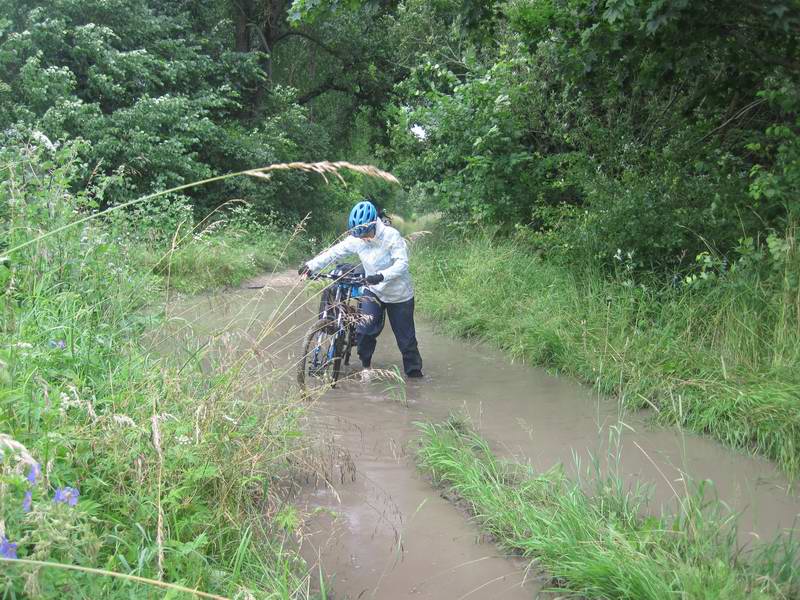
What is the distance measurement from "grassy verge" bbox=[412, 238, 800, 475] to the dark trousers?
125 cm

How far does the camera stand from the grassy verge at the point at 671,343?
495cm

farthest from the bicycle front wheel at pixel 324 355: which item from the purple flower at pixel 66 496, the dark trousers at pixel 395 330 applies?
the purple flower at pixel 66 496

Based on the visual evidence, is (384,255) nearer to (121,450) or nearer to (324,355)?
(324,355)

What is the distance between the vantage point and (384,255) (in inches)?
271

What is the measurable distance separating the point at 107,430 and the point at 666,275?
579 cm

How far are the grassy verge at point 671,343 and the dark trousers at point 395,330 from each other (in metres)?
1.25

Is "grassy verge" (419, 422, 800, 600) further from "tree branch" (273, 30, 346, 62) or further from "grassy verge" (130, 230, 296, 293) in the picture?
"tree branch" (273, 30, 346, 62)

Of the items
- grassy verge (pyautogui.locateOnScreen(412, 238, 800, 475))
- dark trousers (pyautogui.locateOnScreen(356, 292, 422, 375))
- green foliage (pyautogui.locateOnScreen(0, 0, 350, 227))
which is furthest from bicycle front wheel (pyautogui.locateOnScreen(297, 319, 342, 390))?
green foliage (pyautogui.locateOnScreen(0, 0, 350, 227))

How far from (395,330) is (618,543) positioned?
411 cm

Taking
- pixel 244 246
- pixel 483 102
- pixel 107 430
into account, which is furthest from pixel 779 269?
pixel 244 246

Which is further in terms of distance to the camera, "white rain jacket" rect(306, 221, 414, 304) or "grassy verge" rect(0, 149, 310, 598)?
"white rain jacket" rect(306, 221, 414, 304)

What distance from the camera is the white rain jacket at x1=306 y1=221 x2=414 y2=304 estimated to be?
6.72 metres

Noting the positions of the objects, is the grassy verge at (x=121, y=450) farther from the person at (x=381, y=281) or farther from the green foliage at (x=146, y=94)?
the green foliage at (x=146, y=94)

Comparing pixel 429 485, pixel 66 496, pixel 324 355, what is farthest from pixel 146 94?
pixel 66 496
